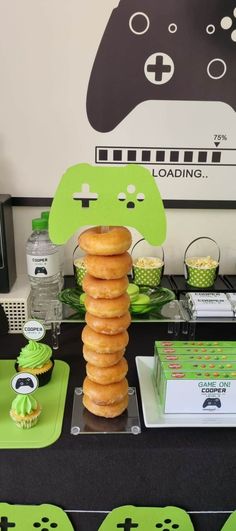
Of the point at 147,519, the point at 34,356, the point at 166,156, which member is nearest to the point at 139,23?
the point at 166,156

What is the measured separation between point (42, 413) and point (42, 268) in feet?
1.51

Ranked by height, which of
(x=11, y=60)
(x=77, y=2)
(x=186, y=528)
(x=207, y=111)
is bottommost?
(x=186, y=528)

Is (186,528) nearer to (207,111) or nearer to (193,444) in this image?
(193,444)

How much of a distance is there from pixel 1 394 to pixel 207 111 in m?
0.97

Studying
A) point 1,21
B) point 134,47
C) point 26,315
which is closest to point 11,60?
point 1,21

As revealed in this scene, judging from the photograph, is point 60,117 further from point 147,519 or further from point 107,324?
point 147,519

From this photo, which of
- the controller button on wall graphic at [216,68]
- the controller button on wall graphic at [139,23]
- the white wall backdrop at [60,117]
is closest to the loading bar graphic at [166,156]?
the white wall backdrop at [60,117]

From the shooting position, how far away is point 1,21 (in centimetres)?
119

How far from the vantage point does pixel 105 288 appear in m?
0.76

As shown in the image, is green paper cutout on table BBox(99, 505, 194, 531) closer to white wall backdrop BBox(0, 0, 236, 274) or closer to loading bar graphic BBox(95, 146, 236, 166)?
white wall backdrop BBox(0, 0, 236, 274)

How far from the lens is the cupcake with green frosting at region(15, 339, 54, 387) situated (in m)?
0.89

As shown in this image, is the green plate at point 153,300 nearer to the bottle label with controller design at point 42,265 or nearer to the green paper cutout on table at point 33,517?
the bottle label with controller design at point 42,265

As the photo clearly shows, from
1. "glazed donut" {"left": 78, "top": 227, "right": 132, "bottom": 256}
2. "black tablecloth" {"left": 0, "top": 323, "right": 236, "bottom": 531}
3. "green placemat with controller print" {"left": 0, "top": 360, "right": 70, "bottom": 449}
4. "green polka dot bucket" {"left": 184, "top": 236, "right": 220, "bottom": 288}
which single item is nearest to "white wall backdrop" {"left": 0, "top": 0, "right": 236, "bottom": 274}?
"green polka dot bucket" {"left": 184, "top": 236, "right": 220, "bottom": 288}

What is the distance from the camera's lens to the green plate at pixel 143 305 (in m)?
1.13
